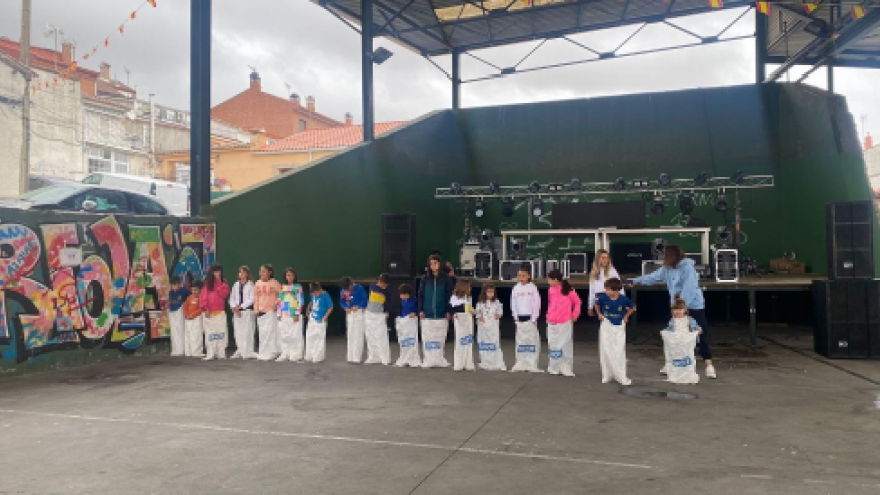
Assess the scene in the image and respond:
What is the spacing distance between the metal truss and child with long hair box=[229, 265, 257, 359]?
701 centimetres

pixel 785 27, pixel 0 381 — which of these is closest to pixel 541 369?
pixel 0 381

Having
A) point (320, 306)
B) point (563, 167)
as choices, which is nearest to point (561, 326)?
point (320, 306)

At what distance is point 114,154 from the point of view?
91.3 ft

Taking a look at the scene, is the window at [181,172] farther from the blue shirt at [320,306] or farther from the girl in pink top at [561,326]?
the girl in pink top at [561,326]

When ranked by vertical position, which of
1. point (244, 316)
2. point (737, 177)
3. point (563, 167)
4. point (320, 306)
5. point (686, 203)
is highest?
point (563, 167)

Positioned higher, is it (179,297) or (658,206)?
(658,206)

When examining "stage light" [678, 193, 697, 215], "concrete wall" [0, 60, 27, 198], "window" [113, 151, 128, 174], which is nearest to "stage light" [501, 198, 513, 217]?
"stage light" [678, 193, 697, 215]

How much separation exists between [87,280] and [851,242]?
10084 mm

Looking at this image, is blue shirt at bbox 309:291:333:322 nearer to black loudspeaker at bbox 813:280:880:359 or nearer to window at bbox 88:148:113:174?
black loudspeaker at bbox 813:280:880:359

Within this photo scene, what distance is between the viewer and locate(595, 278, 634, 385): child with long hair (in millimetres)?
6875

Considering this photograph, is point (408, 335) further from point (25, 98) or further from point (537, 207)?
point (25, 98)

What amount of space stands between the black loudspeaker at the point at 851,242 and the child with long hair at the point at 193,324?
863 cm

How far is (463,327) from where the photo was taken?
7.83m

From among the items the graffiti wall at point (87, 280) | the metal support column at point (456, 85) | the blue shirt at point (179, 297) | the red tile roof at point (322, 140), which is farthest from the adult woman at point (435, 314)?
the red tile roof at point (322, 140)
